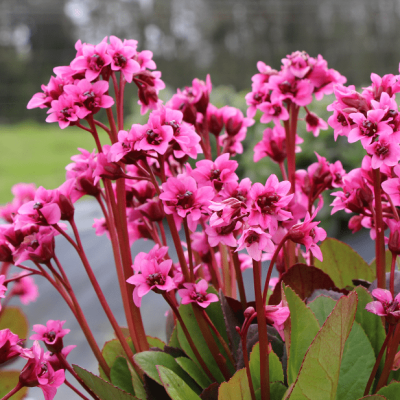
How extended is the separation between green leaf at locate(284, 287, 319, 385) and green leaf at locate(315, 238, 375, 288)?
0.18 m

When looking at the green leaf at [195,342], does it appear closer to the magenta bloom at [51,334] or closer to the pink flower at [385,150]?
the magenta bloom at [51,334]

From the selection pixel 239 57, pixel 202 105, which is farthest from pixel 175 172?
pixel 239 57

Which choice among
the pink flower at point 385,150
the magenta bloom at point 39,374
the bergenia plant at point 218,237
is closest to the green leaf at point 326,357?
the bergenia plant at point 218,237

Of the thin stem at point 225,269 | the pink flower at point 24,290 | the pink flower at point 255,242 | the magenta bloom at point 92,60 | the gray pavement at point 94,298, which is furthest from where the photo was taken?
the gray pavement at point 94,298

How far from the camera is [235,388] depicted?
0.99ft

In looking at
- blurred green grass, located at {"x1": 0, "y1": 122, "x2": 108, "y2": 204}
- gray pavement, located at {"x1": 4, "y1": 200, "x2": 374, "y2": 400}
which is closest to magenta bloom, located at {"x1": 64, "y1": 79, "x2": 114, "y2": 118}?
gray pavement, located at {"x1": 4, "y1": 200, "x2": 374, "y2": 400}

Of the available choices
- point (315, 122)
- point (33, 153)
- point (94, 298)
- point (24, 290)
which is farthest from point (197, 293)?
point (33, 153)

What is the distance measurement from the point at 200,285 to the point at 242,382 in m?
0.09

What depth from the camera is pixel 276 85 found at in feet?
1.38

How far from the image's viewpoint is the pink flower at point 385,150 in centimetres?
30

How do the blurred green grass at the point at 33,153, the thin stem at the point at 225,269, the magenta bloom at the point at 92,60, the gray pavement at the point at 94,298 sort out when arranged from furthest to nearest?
1. the blurred green grass at the point at 33,153
2. the gray pavement at the point at 94,298
3. the thin stem at the point at 225,269
4. the magenta bloom at the point at 92,60

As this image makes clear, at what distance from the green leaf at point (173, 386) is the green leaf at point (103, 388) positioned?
3 centimetres

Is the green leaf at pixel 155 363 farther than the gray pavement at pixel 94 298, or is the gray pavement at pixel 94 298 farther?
the gray pavement at pixel 94 298

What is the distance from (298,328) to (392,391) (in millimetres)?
84
